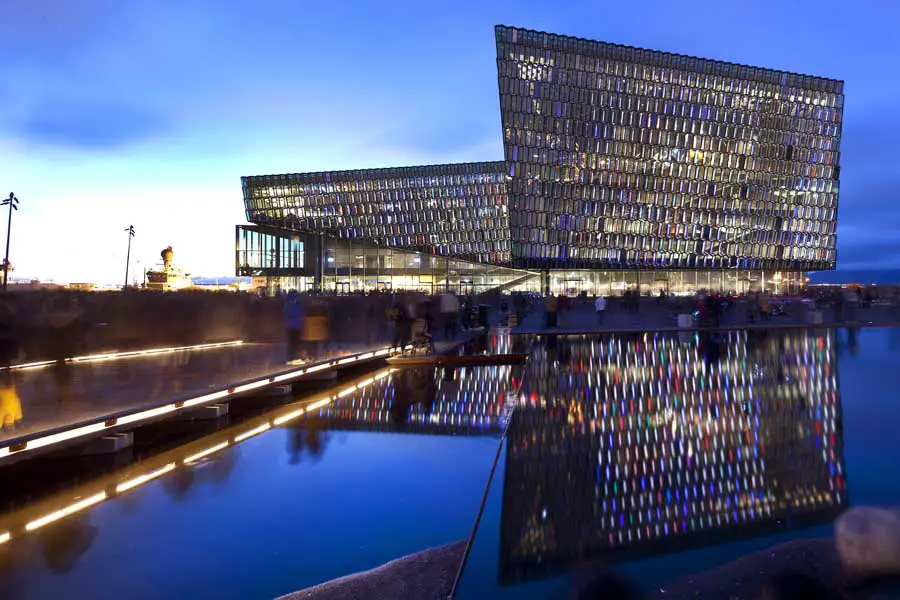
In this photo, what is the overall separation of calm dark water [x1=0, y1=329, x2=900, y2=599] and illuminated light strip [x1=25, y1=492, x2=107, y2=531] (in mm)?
34

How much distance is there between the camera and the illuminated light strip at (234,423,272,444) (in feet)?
29.4

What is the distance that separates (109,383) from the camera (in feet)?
36.8

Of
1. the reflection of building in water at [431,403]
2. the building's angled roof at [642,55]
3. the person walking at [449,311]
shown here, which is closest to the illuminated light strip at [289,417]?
the reflection of building in water at [431,403]

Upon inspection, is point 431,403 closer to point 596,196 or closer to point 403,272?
point 596,196

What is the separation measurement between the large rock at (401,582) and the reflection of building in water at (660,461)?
1.42 ft

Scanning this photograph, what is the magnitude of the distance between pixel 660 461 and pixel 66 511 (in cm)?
582

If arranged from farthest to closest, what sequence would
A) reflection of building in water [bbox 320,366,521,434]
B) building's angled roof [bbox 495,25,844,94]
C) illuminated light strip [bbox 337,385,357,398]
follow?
building's angled roof [bbox 495,25,844,94]
illuminated light strip [bbox 337,385,357,398]
reflection of building in water [bbox 320,366,521,434]

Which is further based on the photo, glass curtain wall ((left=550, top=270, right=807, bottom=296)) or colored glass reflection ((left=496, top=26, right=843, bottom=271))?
glass curtain wall ((left=550, top=270, right=807, bottom=296))

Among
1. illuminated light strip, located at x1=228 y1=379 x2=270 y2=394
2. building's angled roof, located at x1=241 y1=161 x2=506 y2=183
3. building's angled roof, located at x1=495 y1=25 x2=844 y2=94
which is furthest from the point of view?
building's angled roof, located at x1=241 y1=161 x2=506 y2=183

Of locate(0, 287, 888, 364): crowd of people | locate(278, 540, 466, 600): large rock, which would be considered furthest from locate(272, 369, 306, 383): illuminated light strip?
locate(278, 540, 466, 600): large rock

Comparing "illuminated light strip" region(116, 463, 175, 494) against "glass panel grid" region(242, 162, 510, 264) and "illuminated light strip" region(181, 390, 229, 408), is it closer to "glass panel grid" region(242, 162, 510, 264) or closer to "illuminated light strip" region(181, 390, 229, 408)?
"illuminated light strip" region(181, 390, 229, 408)

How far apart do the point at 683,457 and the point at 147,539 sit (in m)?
5.38

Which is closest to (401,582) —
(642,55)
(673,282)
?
(642,55)

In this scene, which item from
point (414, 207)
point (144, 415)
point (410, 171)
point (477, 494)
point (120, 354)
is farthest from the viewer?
point (414, 207)
